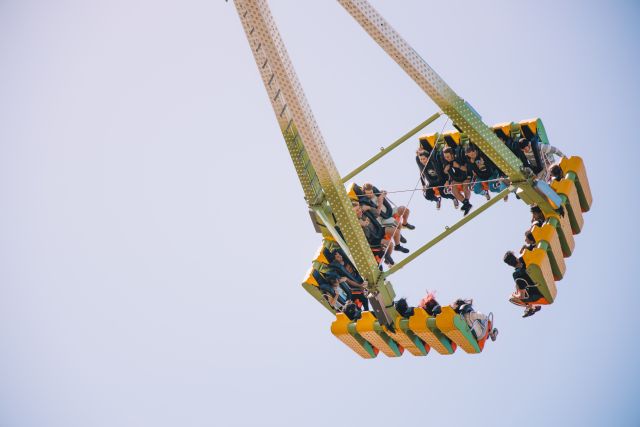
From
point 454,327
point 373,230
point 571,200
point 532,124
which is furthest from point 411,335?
point 532,124

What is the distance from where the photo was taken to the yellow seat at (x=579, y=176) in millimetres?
27828

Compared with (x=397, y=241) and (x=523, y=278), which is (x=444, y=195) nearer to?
(x=397, y=241)

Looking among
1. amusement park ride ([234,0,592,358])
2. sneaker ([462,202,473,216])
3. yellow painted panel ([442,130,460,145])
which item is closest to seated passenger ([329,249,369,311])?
amusement park ride ([234,0,592,358])

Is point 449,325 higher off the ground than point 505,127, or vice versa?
point 505,127

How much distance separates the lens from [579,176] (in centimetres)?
2788

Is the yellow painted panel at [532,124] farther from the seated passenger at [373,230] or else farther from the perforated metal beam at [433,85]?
the seated passenger at [373,230]

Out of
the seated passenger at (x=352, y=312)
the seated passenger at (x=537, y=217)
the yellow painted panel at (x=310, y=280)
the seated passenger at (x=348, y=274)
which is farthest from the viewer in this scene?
the seated passenger at (x=348, y=274)

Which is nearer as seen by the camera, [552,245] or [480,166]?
[552,245]

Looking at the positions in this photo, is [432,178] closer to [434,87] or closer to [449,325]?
[449,325]

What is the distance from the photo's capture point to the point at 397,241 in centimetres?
Answer: 3047

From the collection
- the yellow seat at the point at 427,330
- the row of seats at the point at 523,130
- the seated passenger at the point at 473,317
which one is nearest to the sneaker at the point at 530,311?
the seated passenger at the point at 473,317

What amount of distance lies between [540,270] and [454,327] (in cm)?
204

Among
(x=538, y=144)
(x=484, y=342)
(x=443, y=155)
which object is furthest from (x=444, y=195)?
(x=484, y=342)

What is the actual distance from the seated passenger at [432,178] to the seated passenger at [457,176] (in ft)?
0.66
